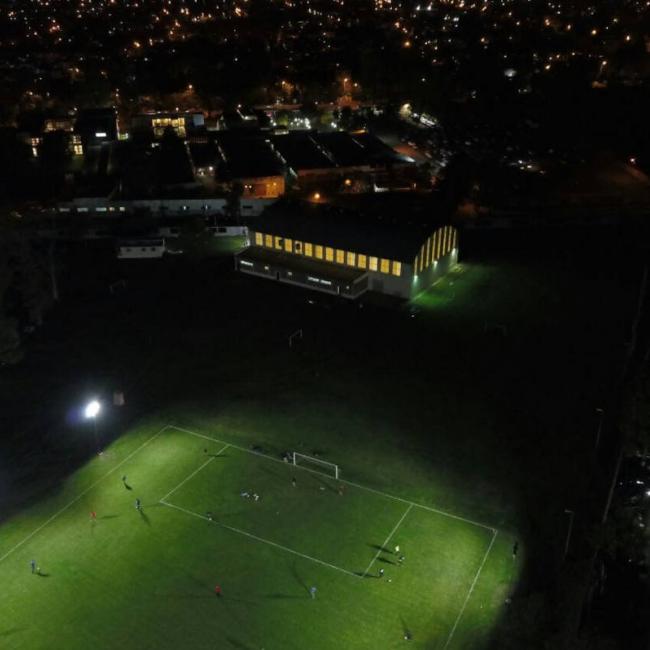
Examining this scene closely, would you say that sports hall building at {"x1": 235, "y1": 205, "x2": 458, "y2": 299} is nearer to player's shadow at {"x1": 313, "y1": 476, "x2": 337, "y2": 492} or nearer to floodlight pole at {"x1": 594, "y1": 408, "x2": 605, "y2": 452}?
floodlight pole at {"x1": 594, "y1": 408, "x2": 605, "y2": 452}

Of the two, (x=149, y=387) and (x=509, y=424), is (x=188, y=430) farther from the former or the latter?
(x=509, y=424)

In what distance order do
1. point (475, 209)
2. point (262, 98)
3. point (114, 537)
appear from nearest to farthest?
point (114, 537)
point (475, 209)
point (262, 98)

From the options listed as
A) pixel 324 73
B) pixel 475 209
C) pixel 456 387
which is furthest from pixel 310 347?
pixel 324 73

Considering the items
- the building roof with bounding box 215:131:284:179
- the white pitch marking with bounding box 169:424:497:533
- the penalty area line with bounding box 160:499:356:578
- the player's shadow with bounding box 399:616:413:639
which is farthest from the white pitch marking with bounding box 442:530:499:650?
the building roof with bounding box 215:131:284:179

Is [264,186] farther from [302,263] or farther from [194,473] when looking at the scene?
[194,473]

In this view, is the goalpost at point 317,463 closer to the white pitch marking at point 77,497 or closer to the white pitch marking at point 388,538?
the white pitch marking at point 388,538

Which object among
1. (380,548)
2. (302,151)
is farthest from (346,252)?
(302,151)
